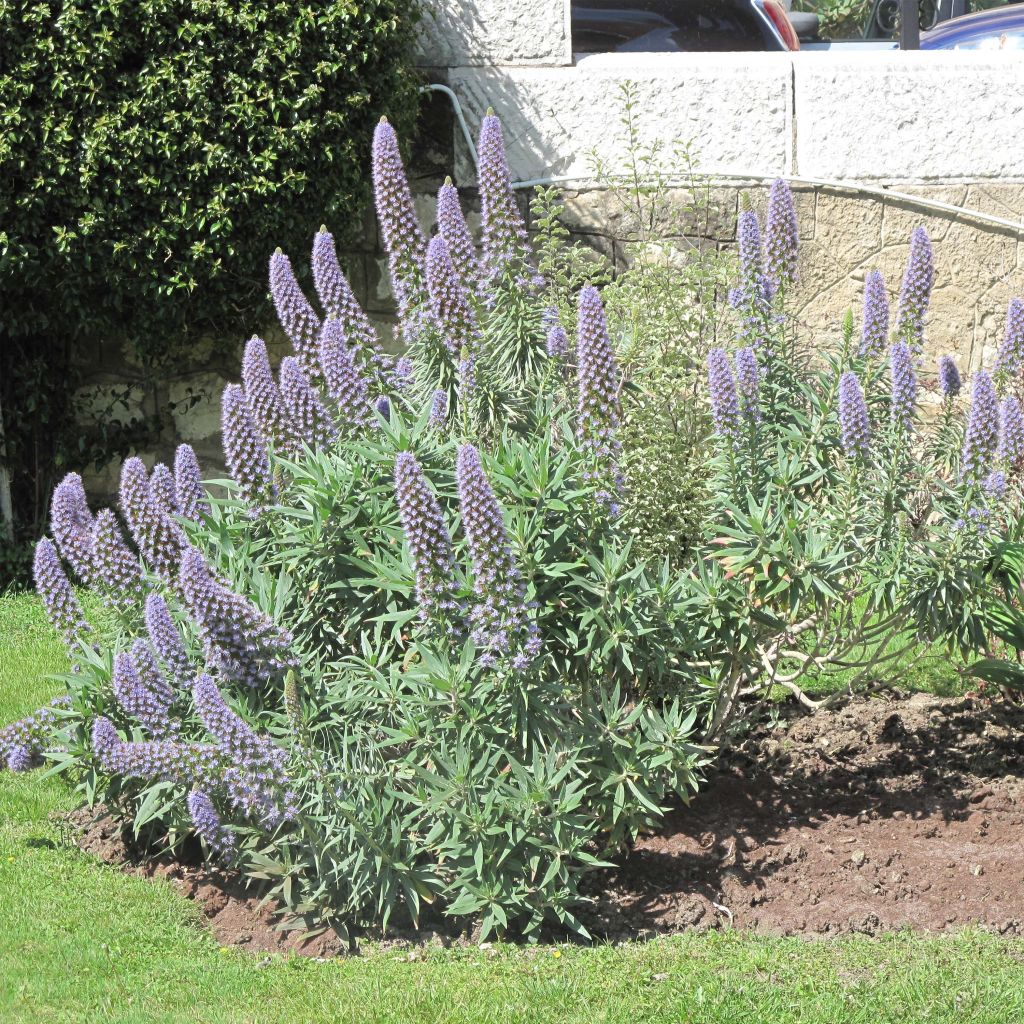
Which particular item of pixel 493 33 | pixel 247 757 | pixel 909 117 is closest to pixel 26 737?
pixel 247 757

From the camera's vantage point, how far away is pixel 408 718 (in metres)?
3.98

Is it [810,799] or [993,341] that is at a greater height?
[993,341]

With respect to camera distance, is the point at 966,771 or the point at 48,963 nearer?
the point at 48,963

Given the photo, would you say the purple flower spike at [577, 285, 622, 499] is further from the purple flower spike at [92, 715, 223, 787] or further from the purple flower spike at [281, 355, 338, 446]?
the purple flower spike at [92, 715, 223, 787]

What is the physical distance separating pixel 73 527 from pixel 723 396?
7.05ft

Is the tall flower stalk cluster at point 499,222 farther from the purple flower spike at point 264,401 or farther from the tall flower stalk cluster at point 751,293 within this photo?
the purple flower spike at point 264,401

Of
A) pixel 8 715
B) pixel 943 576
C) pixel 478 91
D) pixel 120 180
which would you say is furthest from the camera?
pixel 478 91

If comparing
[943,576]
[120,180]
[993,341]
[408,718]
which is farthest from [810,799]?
[120,180]

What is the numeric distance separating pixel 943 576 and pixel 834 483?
19.3 inches

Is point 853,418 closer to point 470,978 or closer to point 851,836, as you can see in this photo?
point 851,836

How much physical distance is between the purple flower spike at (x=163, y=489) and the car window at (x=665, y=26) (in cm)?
588

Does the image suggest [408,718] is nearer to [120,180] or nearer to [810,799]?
[810,799]

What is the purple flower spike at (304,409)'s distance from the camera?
461cm

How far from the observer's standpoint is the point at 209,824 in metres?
4.12
